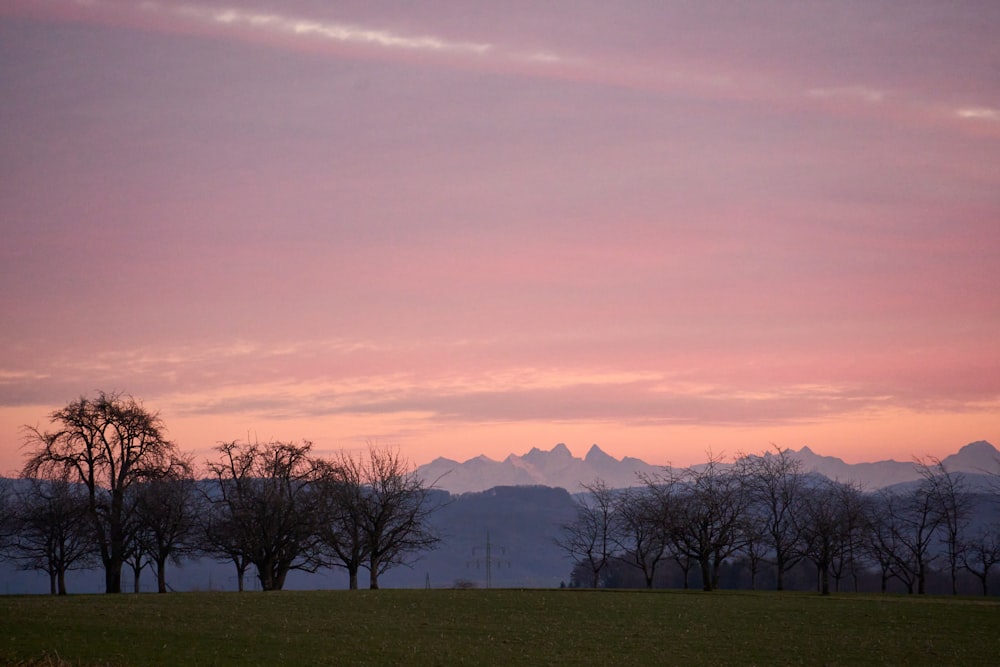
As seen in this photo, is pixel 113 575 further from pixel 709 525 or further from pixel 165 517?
pixel 709 525

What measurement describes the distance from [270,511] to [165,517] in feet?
27.7

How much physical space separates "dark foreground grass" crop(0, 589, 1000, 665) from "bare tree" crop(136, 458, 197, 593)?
62.3ft

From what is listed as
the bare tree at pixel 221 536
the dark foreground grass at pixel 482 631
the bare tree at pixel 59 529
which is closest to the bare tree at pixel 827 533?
the dark foreground grass at pixel 482 631

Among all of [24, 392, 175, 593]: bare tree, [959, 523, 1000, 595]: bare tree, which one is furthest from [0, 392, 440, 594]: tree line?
[959, 523, 1000, 595]: bare tree

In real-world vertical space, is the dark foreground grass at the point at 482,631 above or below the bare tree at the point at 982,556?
above

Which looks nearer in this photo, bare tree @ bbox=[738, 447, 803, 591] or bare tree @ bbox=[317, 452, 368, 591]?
bare tree @ bbox=[317, 452, 368, 591]

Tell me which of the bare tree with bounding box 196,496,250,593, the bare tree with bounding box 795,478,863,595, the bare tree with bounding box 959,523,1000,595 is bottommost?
the bare tree with bounding box 959,523,1000,595

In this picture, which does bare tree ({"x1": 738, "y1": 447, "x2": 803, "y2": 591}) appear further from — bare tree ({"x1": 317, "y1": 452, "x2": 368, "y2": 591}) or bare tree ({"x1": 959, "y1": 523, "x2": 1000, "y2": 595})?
bare tree ({"x1": 317, "y1": 452, "x2": 368, "y2": 591})

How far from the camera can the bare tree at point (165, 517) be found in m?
68.8

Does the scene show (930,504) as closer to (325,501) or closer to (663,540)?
(663,540)

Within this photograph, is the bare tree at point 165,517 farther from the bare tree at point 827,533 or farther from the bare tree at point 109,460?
the bare tree at point 827,533

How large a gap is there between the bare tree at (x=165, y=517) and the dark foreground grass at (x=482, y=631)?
19003mm

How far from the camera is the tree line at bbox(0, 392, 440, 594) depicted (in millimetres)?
66500

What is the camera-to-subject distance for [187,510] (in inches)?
2963
